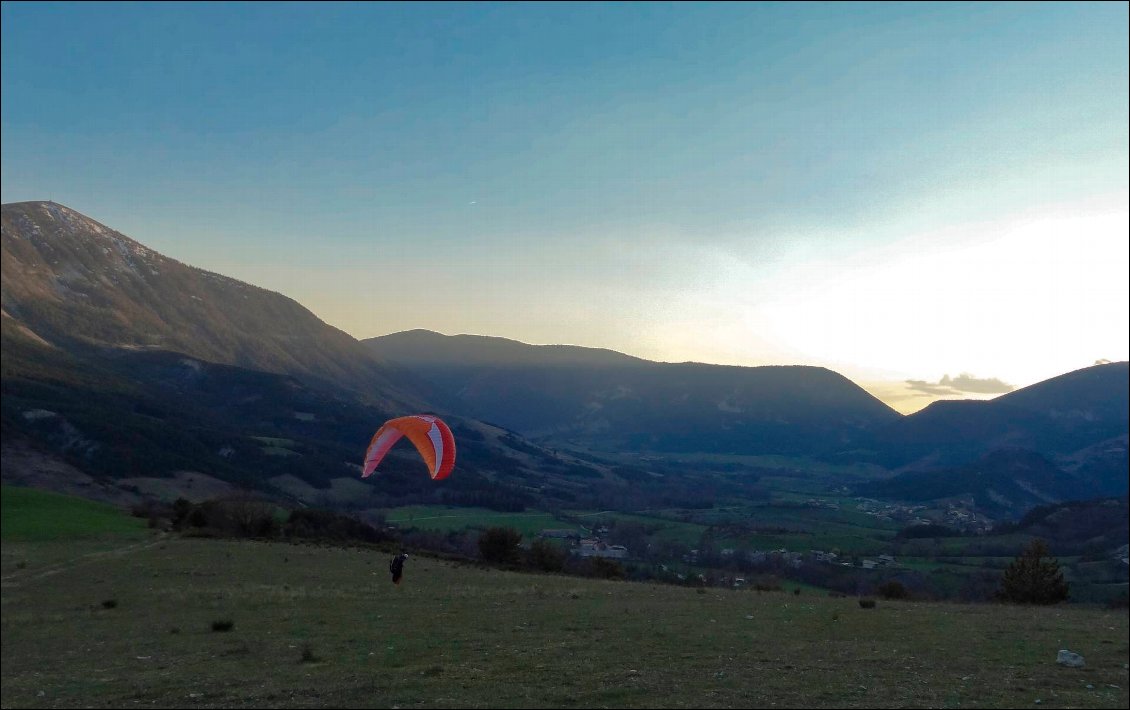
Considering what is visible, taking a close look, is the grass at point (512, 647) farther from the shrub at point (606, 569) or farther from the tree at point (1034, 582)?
the shrub at point (606, 569)

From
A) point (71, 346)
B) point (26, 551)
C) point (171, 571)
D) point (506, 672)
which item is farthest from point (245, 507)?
point (71, 346)

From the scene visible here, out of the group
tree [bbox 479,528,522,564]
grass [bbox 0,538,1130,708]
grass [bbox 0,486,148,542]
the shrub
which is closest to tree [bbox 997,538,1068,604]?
grass [bbox 0,538,1130,708]

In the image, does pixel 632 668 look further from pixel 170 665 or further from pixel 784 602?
pixel 784 602

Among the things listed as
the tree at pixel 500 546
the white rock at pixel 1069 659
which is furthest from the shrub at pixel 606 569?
the white rock at pixel 1069 659

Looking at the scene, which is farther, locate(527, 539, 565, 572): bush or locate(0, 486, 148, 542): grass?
locate(0, 486, 148, 542): grass

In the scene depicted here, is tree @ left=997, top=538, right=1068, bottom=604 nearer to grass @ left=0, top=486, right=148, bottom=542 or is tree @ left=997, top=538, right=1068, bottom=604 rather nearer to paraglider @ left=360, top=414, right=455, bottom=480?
paraglider @ left=360, top=414, right=455, bottom=480

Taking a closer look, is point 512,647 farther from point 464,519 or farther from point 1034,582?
point 464,519
